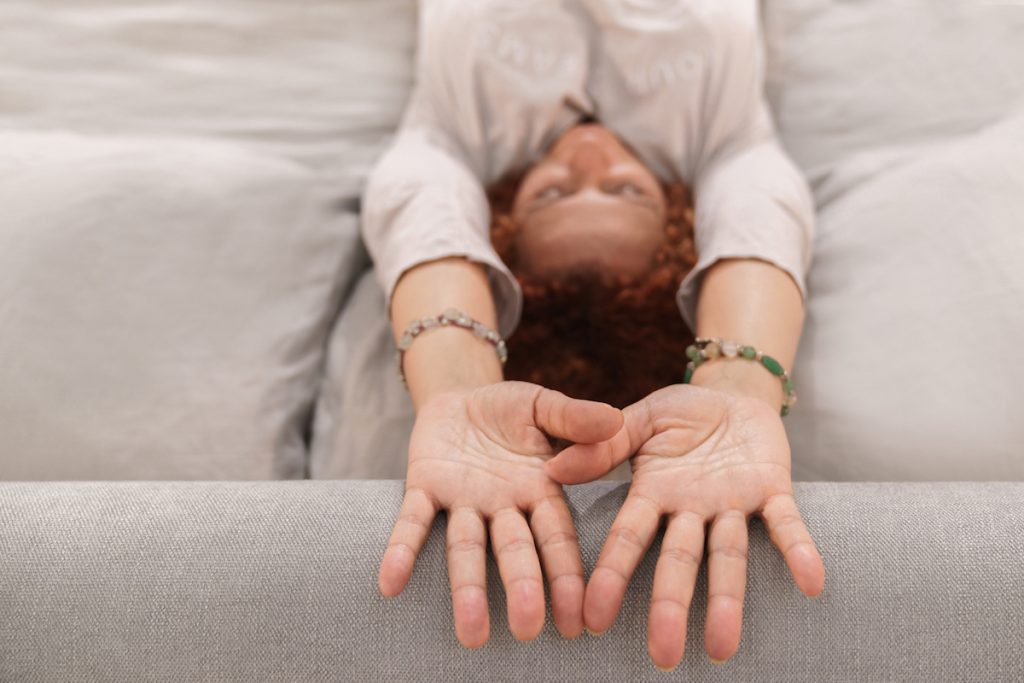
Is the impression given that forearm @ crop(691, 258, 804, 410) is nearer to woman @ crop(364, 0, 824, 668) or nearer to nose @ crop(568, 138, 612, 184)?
woman @ crop(364, 0, 824, 668)

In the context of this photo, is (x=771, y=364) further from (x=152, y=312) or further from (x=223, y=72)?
(x=223, y=72)

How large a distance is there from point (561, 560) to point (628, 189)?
622 mm

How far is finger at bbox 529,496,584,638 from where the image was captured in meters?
0.52

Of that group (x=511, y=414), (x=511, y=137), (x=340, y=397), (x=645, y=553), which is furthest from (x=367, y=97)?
(x=645, y=553)

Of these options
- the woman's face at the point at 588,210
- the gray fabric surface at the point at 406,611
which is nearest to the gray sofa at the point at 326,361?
the gray fabric surface at the point at 406,611

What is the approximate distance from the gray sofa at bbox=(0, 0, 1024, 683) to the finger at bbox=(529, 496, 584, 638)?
0.7 inches

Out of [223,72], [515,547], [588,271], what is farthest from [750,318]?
[223,72]

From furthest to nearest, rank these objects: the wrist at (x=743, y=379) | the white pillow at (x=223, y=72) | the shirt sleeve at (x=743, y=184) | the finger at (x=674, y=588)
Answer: the white pillow at (x=223, y=72), the shirt sleeve at (x=743, y=184), the wrist at (x=743, y=379), the finger at (x=674, y=588)

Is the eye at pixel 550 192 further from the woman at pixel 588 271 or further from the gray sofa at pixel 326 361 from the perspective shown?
the gray sofa at pixel 326 361

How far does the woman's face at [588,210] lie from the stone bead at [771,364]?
20 cm

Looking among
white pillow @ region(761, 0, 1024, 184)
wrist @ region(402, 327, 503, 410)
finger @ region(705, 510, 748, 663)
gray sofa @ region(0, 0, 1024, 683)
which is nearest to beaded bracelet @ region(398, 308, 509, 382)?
wrist @ region(402, 327, 503, 410)

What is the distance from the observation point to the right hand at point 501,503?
0.52 m

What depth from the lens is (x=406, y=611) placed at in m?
0.53

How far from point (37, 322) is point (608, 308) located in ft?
2.09
